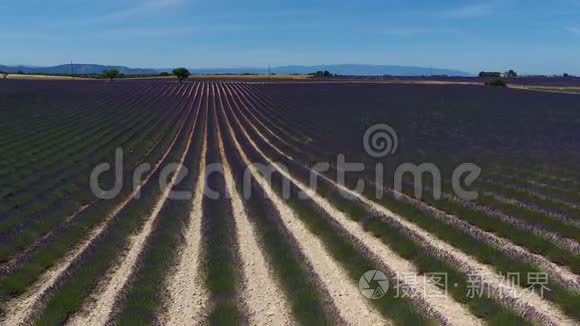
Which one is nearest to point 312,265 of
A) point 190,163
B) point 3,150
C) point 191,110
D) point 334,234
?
point 334,234

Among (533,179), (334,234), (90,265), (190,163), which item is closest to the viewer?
(90,265)

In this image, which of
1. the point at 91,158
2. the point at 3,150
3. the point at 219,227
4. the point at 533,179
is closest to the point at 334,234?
the point at 219,227

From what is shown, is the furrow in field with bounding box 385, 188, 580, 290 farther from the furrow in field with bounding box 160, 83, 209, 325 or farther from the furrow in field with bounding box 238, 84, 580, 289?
the furrow in field with bounding box 160, 83, 209, 325

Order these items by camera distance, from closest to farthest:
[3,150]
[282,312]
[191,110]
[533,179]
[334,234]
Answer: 1. [282,312]
2. [334,234]
3. [533,179]
4. [3,150]
5. [191,110]

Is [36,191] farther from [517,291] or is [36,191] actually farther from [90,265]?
[517,291]

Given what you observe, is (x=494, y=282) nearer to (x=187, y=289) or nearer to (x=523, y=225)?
(x=523, y=225)

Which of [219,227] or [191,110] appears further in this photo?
[191,110]

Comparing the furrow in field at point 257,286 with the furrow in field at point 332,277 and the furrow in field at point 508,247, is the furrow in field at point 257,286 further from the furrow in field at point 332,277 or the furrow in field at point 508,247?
the furrow in field at point 508,247
